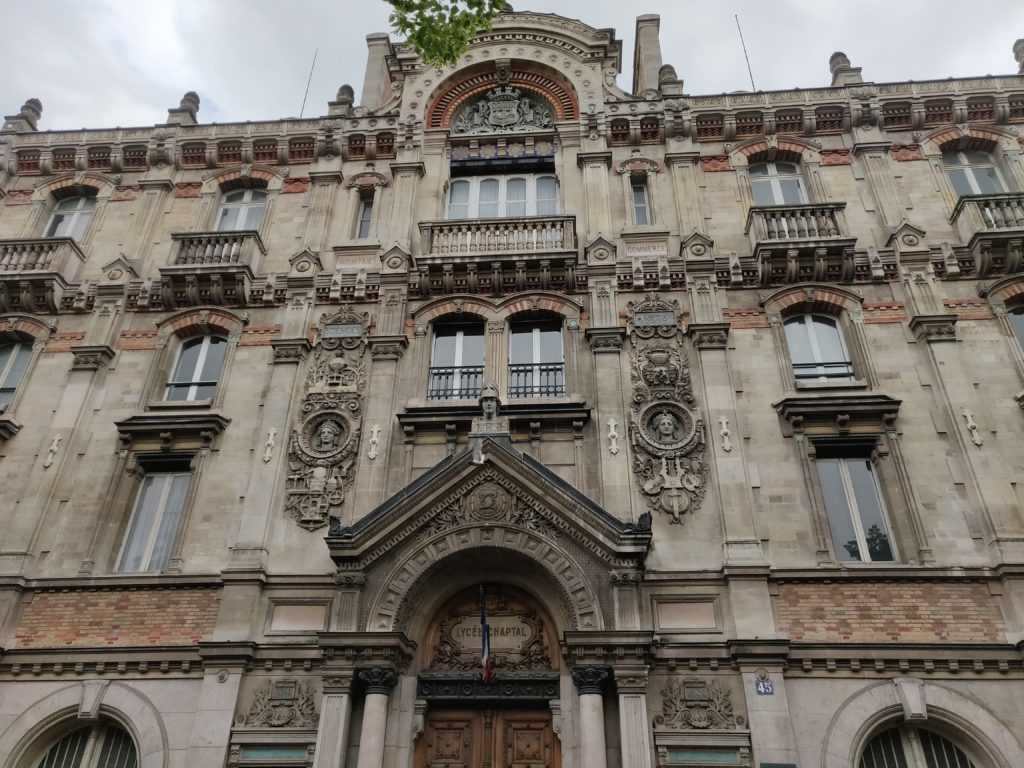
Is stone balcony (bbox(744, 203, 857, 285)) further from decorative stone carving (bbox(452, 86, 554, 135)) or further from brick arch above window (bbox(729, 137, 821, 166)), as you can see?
decorative stone carving (bbox(452, 86, 554, 135))

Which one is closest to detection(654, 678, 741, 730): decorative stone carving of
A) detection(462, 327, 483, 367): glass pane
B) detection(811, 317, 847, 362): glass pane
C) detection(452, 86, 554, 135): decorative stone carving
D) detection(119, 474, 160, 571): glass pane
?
detection(811, 317, 847, 362): glass pane

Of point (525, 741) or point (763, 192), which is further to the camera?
point (763, 192)

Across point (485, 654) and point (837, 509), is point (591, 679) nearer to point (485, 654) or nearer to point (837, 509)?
point (485, 654)

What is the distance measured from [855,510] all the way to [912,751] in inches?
158

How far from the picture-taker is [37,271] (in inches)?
666

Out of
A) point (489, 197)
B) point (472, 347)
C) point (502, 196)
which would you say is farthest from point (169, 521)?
point (502, 196)

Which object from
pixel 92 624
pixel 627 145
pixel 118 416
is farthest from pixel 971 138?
pixel 92 624

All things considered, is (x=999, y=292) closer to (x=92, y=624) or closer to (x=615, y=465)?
(x=615, y=465)

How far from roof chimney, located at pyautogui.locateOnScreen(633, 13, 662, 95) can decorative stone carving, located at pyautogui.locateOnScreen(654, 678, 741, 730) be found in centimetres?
1586

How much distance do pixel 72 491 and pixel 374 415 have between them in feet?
20.3

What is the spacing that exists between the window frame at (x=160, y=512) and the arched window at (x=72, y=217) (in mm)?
8061

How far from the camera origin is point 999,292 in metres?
15.2

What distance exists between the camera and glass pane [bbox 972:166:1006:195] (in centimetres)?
1753

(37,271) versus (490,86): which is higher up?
(490,86)
